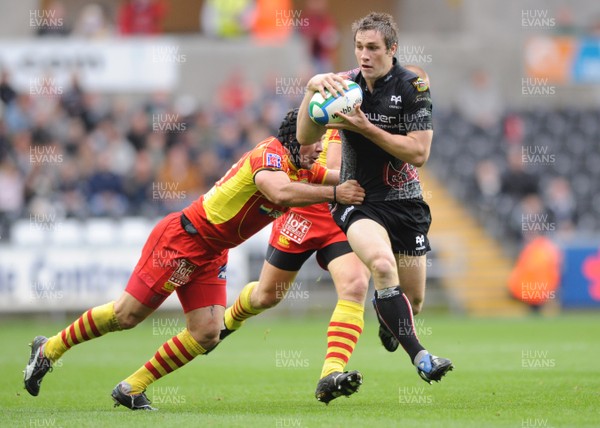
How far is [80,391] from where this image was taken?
10.0 meters

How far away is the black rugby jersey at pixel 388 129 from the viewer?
832cm

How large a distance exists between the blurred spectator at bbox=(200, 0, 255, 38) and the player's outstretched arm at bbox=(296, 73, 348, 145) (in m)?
16.0

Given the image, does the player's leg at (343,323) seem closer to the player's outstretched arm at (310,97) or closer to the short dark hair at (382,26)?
the player's outstretched arm at (310,97)

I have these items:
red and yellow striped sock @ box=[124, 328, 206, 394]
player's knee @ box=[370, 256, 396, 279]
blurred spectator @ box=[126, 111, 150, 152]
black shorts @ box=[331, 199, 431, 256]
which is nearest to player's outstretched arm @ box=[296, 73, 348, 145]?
black shorts @ box=[331, 199, 431, 256]

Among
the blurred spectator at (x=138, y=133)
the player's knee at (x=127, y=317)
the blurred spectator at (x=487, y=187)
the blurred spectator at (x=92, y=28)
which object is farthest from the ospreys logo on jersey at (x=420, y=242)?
the blurred spectator at (x=92, y=28)

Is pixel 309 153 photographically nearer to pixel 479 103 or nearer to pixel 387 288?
pixel 387 288

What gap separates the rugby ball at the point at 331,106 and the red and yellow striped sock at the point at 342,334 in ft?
4.66

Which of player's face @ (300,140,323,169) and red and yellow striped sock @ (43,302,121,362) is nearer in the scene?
player's face @ (300,140,323,169)

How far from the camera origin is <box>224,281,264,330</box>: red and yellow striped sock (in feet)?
33.3

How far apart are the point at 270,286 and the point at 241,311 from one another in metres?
0.42

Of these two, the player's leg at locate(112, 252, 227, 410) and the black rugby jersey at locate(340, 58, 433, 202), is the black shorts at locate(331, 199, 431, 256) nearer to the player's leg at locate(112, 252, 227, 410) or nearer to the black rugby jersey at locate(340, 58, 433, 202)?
the black rugby jersey at locate(340, 58, 433, 202)

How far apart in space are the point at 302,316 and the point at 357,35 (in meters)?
12.0

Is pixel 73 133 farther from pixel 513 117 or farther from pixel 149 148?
pixel 513 117

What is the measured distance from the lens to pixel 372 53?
27.1ft
